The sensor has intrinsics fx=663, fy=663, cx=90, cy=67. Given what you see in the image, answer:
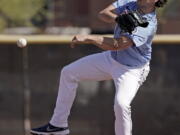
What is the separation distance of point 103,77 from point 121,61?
0.28m

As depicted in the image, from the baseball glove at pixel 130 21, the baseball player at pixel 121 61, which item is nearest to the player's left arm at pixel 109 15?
the baseball player at pixel 121 61

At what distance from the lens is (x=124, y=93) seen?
22.2 ft

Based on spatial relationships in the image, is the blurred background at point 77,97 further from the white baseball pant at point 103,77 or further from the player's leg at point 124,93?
the player's leg at point 124,93

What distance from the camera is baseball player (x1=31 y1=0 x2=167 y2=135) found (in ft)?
21.6

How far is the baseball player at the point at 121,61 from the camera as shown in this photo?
6.57m

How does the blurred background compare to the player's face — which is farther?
the blurred background

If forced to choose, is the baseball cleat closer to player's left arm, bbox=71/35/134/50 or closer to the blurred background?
player's left arm, bbox=71/35/134/50

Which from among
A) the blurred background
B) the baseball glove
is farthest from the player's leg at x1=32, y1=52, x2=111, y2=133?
the blurred background

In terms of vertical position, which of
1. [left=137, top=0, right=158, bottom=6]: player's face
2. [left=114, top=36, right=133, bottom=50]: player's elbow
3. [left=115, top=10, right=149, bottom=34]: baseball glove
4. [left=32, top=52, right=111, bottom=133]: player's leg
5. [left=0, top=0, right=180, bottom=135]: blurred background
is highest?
[left=137, top=0, right=158, bottom=6]: player's face

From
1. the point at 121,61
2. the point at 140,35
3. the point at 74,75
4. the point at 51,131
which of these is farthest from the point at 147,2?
the point at 51,131

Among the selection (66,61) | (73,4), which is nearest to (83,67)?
(66,61)

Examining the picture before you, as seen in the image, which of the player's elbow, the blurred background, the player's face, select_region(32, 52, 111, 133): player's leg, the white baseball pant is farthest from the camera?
the blurred background

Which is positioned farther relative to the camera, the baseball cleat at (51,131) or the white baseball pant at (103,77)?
the baseball cleat at (51,131)

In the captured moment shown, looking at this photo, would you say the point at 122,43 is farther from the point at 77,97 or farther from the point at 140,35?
the point at 77,97
